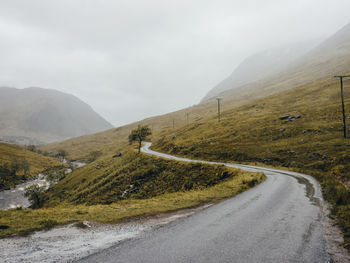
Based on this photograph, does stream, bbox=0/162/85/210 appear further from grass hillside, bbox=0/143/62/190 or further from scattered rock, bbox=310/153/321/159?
scattered rock, bbox=310/153/321/159

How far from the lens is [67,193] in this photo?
60469 mm

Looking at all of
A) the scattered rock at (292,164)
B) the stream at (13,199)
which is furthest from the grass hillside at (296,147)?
the stream at (13,199)

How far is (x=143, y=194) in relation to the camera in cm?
3519

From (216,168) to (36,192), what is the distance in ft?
181

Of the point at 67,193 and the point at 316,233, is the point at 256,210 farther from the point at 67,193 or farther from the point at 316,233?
the point at 67,193

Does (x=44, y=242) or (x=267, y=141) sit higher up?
(x=267, y=141)

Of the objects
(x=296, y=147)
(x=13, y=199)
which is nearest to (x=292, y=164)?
(x=296, y=147)

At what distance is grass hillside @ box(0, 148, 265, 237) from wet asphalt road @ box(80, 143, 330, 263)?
163 inches

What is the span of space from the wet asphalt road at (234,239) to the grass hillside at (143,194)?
4.13 meters

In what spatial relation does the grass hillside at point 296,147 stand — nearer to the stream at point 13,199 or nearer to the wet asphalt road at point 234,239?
the wet asphalt road at point 234,239

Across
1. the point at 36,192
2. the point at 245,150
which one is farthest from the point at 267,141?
the point at 36,192

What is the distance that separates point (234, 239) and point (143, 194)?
91.3 feet

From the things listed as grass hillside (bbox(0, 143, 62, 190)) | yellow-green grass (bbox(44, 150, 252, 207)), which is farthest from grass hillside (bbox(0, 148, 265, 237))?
grass hillside (bbox(0, 143, 62, 190))

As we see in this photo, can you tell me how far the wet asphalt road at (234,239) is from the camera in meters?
7.68
